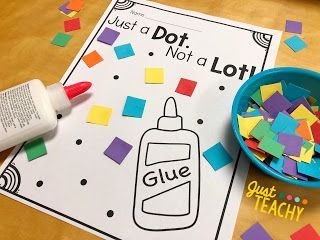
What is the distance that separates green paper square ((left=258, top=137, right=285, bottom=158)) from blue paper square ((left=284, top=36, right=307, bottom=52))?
0.19 m

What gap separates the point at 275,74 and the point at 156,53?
0.20m

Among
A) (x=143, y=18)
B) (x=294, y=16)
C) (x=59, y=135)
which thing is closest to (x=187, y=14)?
(x=143, y=18)

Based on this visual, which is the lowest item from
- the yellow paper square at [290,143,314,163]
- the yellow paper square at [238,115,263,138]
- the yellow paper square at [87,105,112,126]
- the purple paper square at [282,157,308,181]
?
the yellow paper square at [87,105,112,126]

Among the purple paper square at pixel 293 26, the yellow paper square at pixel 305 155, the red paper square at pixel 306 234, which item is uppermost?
the purple paper square at pixel 293 26

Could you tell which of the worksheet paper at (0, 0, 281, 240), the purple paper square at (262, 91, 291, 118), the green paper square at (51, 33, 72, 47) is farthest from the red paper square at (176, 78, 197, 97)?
the green paper square at (51, 33, 72, 47)

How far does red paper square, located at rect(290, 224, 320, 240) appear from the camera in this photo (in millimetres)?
403

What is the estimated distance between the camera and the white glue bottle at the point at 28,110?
43cm

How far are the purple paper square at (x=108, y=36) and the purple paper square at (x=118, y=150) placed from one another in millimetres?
189

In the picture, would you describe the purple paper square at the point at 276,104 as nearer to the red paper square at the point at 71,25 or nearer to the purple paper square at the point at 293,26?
the purple paper square at the point at 293,26

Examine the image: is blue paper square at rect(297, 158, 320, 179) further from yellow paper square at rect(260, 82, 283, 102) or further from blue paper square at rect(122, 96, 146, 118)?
blue paper square at rect(122, 96, 146, 118)

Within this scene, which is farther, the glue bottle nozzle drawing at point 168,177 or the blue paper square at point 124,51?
the blue paper square at point 124,51

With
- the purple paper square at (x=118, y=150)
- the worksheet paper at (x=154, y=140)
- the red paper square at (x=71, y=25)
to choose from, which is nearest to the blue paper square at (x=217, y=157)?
the worksheet paper at (x=154, y=140)

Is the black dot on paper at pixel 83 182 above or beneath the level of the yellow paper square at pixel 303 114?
beneath

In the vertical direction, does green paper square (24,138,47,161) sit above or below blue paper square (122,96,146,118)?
below
